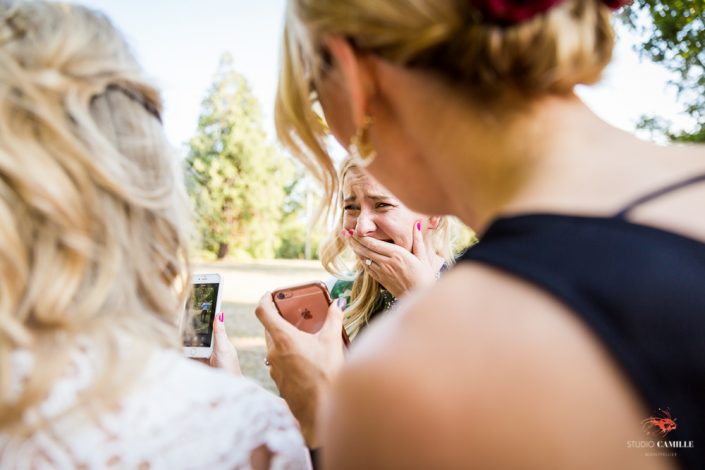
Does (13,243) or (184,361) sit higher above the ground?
(13,243)

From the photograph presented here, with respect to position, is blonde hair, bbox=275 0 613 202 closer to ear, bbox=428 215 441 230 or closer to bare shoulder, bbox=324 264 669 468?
bare shoulder, bbox=324 264 669 468

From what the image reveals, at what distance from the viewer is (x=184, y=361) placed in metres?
1.17

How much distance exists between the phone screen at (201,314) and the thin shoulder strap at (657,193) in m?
1.89

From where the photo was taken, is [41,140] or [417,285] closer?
→ [41,140]

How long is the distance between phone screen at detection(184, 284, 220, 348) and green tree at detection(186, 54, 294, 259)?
26.4 metres

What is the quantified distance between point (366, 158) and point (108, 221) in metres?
0.53

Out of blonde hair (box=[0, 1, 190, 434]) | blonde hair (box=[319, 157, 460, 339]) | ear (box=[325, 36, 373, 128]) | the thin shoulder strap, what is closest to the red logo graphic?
the thin shoulder strap

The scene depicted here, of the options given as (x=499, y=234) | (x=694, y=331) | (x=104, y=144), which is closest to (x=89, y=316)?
(x=104, y=144)

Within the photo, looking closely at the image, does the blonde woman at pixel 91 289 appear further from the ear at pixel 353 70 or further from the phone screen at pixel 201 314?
the phone screen at pixel 201 314

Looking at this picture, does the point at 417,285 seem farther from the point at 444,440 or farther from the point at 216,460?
the point at 444,440

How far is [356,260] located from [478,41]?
101 inches

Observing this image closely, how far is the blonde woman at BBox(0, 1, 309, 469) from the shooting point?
3.45ft

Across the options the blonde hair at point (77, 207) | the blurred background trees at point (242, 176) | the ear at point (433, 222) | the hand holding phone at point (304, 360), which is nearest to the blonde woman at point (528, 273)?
the blonde hair at point (77, 207)

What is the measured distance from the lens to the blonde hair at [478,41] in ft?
3.01
